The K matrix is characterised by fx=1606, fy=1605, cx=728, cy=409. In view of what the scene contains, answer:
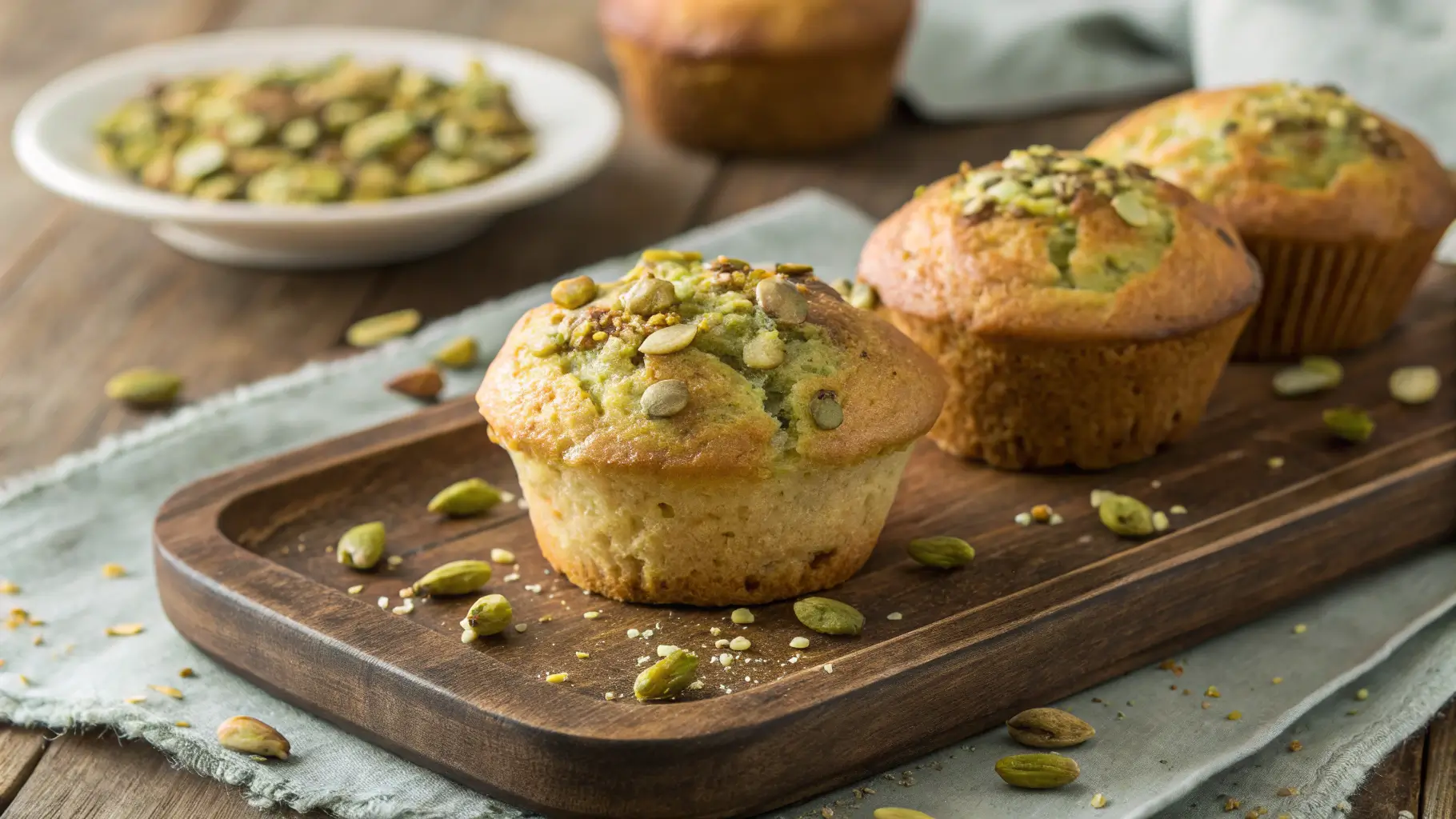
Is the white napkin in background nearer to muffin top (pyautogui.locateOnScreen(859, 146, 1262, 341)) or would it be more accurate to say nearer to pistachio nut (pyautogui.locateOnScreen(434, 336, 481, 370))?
muffin top (pyautogui.locateOnScreen(859, 146, 1262, 341))

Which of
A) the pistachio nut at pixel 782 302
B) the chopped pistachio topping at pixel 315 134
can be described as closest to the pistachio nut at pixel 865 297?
the pistachio nut at pixel 782 302

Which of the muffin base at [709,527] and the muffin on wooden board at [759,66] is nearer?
the muffin base at [709,527]

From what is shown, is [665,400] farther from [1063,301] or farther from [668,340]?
[1063,301]

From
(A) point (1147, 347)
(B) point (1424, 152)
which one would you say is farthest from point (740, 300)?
(B) point (1424, 152)

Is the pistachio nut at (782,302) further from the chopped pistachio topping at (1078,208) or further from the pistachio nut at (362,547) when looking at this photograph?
the pistachio nut at (362,547)

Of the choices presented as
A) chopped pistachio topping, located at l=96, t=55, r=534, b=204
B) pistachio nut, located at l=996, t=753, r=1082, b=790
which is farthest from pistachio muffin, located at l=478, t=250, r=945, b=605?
chopped pistachio topping, located at l=96, t=55, r=534, b=204

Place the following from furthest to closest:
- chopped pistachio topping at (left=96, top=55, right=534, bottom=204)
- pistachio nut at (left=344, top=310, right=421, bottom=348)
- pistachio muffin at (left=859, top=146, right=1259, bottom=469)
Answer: chopped pistachio topping at (left=96, top=55, right=534, bottom=204)
pistachio nut at (left=344, top=310, right=421, bottom=348)
pistachio muffin at (left=859, top=146, right=1259, bottom=469)

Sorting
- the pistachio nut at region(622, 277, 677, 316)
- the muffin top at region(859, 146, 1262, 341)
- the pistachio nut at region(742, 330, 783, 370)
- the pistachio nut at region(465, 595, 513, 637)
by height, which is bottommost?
the pistachio nut at region(465, 595, 513, 637)
